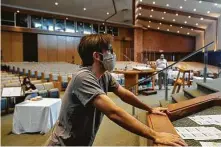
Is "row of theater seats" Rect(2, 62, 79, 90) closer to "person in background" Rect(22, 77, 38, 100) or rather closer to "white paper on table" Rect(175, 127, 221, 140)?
"person in background" Rect(22, 77, 38, 100)

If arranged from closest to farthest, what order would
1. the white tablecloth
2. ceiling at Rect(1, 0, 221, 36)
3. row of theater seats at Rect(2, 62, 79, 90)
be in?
the white tablecloth, row of theater seats at Rect(2, 62, 79, 90), ceiling at Rect(1, 0, 221, 36)

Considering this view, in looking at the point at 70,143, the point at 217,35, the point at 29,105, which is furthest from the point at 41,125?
the point at 217,35

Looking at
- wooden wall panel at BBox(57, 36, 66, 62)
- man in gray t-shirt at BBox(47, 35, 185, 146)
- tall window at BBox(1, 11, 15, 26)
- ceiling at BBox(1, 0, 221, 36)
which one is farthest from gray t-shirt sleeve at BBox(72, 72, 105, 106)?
wooden wall panel at BBox(57, 36, 66, 62)

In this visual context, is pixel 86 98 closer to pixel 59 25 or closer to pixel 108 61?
pixel 108 61

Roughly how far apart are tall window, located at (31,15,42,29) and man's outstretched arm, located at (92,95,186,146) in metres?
13.8

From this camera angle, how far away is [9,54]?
13.5m

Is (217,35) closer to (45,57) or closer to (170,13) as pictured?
(170,13)

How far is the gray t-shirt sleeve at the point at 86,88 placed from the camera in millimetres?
1113

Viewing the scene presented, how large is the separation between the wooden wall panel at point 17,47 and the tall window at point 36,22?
3.21ft

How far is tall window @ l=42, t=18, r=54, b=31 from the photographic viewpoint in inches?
557

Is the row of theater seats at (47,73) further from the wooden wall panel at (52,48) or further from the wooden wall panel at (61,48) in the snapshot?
the wooden wall panel at (61,48)

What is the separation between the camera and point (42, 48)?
14.4m

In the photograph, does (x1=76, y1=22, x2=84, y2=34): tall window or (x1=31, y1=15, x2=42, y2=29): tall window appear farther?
(x1=76, y1=22, x2=84, y2=34): tall window

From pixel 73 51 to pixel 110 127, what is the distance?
491 inches
